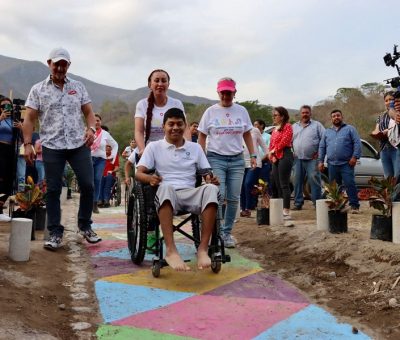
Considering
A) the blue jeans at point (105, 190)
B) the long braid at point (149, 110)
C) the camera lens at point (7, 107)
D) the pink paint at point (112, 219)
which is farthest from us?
the blue jeans at point (105, 190)

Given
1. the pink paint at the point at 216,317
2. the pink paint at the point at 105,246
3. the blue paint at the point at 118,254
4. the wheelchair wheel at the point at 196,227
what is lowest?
the pink paint at the point at 216,317

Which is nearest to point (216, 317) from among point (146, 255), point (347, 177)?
point (146, 255)

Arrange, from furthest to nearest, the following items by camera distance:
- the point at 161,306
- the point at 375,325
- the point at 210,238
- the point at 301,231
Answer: the point at 301,231 < the point at 210,238 < the point at 161,306 < the point at 375,325

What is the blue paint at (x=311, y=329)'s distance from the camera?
2.68m

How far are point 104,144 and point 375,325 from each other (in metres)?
6.66

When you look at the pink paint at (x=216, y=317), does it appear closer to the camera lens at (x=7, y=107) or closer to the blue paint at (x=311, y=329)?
the blue paint at (x=311, y=329)

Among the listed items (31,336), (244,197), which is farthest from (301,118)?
(31,336)

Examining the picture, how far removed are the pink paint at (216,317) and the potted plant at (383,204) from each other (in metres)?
1.52

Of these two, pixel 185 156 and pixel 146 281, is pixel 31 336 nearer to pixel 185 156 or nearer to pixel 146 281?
pixel 146 281

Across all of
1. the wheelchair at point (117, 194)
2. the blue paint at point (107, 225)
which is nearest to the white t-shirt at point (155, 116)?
the blue paint at point (107, 225)

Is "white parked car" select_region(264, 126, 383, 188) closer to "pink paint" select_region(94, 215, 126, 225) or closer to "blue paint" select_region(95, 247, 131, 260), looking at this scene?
"pink paint" select_region(94, 215, 126, 225)

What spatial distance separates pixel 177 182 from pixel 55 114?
1380 mm

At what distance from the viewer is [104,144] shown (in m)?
8.77

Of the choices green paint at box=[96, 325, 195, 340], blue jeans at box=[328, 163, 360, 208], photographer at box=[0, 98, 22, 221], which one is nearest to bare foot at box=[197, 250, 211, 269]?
green paint at box=[96, 325, 195, 340]
